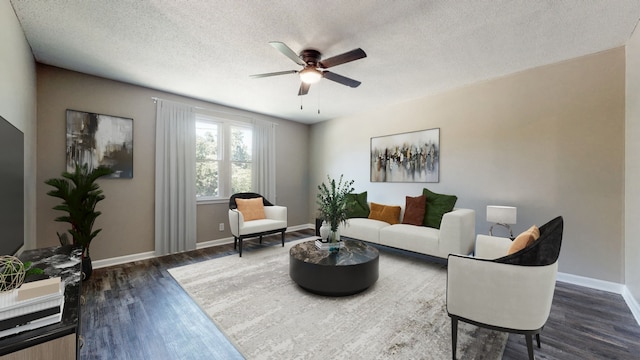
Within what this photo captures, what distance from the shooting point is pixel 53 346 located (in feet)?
3.03

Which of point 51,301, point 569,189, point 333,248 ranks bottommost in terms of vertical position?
point 333,248

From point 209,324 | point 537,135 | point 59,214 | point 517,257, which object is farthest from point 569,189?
point 59,214

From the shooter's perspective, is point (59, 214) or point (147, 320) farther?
point (59, 214)

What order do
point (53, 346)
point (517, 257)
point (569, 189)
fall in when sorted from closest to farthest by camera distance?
point (53, 346) < point (517, 257) < point (569, 189)

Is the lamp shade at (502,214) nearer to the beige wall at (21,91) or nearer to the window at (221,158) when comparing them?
the window at (221,158)

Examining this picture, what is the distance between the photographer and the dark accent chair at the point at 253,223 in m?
3.84

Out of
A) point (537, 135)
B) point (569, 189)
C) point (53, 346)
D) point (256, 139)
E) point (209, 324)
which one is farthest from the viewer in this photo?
point (256, 139)

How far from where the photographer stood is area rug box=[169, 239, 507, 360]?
1759 mm

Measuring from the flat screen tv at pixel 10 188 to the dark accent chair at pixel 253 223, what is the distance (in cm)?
221

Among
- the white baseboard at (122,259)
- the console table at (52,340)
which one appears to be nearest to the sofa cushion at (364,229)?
the white baseboard at (122,259)

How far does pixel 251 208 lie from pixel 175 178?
4.42 feet

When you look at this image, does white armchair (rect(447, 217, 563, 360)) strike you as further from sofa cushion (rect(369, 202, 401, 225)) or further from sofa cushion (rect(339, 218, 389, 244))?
sofa cushion (rect(369, 202, 401, 225))

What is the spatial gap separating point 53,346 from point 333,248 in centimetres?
236

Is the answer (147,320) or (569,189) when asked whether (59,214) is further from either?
(569,189)
